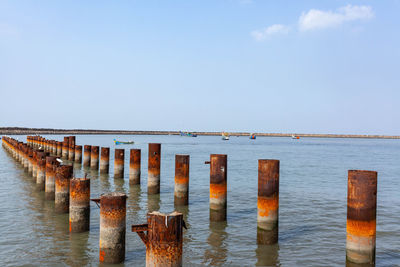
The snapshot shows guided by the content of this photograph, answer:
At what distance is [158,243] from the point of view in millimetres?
5754

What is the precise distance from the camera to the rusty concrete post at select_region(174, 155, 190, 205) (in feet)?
47.2

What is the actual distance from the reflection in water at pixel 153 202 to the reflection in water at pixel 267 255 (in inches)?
240

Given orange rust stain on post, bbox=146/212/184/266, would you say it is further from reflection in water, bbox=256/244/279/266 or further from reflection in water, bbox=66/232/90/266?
reflection in water, bbox=256/244/279/266

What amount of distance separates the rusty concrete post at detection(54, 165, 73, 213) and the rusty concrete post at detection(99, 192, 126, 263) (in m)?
4.22

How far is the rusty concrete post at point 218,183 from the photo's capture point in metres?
12.2

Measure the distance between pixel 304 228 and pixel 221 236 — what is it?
11.0 ft

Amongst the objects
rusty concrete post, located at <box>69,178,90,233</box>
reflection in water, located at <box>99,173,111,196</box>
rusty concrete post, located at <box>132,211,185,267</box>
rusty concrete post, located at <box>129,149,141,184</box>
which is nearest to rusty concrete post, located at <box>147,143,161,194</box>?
rusty concrete post, located at <box>129,149,141,184</box>

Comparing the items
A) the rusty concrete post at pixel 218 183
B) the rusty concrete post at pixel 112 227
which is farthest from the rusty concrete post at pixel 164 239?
the rusty concrete post at pixel 218 183

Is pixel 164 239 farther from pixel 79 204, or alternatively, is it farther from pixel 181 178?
pixel 181 178

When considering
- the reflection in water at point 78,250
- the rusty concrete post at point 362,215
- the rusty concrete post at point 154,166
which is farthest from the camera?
the rusty concrete post at point 154,166

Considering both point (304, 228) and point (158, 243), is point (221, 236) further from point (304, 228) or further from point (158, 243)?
Answer: point (158, 243)

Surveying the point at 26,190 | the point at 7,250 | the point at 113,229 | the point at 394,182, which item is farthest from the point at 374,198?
the point at 394,182

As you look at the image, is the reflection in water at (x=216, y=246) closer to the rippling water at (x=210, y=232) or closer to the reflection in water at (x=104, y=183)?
the rippling water at (x=210, y=232)

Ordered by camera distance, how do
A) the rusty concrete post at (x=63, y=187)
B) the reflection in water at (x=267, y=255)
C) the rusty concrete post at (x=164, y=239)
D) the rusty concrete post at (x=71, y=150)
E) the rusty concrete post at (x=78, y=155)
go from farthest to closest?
the rusty concrete post at (x=71, y=150)
the rusty concrete post at (x=78, y=155)
the rusty concrete post at (x=63, y=187)
the reflection in water at (x=267, y=255)
the rusty concrete post at (x=164, y=239)
